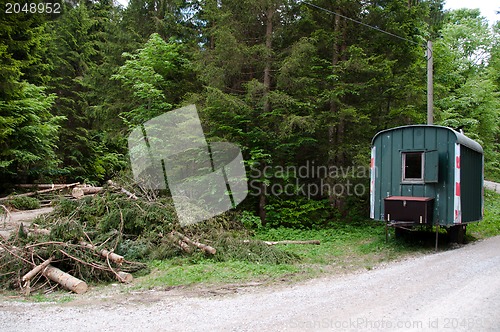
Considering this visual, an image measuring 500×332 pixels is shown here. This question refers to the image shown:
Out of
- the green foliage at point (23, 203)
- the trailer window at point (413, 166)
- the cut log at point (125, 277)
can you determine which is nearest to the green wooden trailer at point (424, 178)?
the trailer window at point (413, 166)

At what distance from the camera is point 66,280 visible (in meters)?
6.02

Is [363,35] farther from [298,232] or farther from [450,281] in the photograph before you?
[450,281]

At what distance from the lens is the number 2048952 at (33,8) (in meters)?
14.9

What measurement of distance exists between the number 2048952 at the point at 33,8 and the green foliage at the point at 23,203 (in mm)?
7542

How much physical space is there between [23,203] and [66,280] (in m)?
10.2

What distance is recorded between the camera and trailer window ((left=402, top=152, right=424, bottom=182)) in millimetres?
7570

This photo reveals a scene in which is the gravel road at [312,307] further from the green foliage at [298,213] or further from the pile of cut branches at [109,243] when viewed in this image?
the green foliage at [298,213]

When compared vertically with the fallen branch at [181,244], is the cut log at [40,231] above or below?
above

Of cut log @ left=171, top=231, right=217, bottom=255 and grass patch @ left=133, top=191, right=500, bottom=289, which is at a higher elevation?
cut log @ left=171, top=231, right=217, bottom=255

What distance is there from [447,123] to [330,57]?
7.52 meters

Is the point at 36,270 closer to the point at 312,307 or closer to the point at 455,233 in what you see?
the point at 312,307

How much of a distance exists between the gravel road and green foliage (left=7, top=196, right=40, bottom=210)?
10.5m

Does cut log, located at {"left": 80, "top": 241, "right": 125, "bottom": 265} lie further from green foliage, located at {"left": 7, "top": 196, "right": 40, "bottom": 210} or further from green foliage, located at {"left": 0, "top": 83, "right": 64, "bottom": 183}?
green foliage, located at {"left": 0, "top": 83, "right": 64, "bottom": 183}

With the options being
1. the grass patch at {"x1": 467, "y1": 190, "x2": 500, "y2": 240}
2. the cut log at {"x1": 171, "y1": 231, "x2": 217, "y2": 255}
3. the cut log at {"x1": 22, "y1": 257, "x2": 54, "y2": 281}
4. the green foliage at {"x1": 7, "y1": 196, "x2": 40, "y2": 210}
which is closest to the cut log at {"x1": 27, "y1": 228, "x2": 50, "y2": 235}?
the cut log at {"x1": 22, "y1": 257, "x2": 54, "y2": 281}
